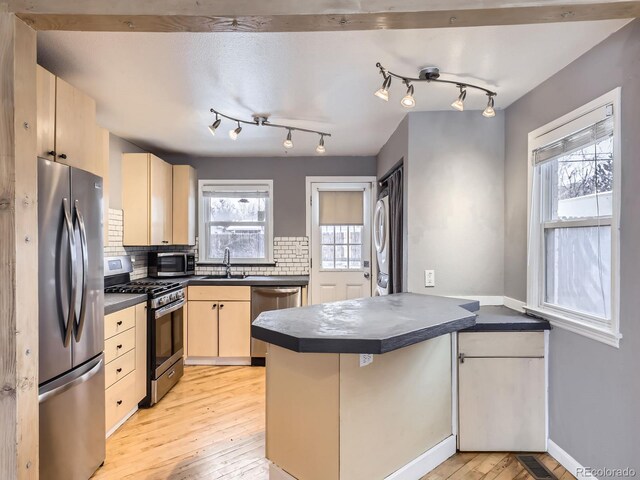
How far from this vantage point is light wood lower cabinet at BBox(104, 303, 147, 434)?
2389 mm

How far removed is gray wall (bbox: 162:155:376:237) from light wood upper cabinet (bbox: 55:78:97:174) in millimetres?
2236

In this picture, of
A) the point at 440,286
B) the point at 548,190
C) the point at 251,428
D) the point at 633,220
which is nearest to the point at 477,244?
the point at 440,286

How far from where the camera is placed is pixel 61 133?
1.92 metres

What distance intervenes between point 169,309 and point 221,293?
713 millimetres

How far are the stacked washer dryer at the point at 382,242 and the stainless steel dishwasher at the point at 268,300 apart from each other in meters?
0.91

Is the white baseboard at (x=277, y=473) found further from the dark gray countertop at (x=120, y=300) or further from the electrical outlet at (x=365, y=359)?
the dark gray countertop at (x=120, y=300)

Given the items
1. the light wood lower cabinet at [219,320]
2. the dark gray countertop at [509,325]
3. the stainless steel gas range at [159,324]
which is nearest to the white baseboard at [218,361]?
the light wood lower cabinet at [219,320]

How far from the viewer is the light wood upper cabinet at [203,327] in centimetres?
381

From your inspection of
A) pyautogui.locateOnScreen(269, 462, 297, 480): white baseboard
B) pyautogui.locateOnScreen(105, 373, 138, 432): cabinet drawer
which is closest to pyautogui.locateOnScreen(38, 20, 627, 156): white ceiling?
pyautogui.locateOnScreen(105, 373, 138, 432): cabinet drawer

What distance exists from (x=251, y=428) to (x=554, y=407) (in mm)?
1988

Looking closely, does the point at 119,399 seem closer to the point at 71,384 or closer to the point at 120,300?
the point at 120,300

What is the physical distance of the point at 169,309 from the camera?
3164mm

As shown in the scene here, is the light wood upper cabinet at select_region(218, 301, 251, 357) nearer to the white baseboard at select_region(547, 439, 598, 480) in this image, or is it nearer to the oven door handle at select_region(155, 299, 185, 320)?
the oven door handle at select_region(155, 299, 185, 320)

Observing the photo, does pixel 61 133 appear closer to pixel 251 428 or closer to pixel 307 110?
pixel 307 110
